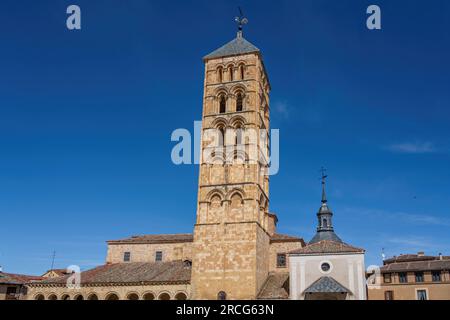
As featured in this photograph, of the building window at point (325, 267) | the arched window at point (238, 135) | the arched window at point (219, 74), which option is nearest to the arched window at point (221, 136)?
the arched window at point (238, 135)

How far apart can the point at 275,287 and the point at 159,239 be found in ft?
44.7

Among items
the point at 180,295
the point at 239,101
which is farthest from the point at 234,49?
the point at 180,295

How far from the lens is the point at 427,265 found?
44594 mm

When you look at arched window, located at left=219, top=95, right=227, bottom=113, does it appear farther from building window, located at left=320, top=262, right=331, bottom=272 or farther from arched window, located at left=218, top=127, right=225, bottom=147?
building window, located at left=320, top=262, right=331, bottom=272

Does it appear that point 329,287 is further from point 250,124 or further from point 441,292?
point 441,292

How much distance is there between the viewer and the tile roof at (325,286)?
2883 centimetres

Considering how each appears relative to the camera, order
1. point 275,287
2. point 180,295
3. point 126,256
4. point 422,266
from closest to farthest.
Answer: point 275,287 → point 180,295 → point 126,256 → point 422,266

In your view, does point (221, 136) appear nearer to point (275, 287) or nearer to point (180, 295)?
point (275, 287)

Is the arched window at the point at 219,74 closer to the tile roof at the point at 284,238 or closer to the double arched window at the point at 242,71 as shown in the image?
the double arched window at the point at 242,71

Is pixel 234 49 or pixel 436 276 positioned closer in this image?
pixel 234 49

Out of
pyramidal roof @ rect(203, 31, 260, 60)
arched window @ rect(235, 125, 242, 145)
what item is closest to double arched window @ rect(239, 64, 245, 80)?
pyramidal roof @ rect(203, 31, 260, 60)

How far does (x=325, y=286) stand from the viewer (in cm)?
2912

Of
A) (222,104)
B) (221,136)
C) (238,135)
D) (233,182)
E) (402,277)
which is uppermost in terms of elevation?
(222,104)
